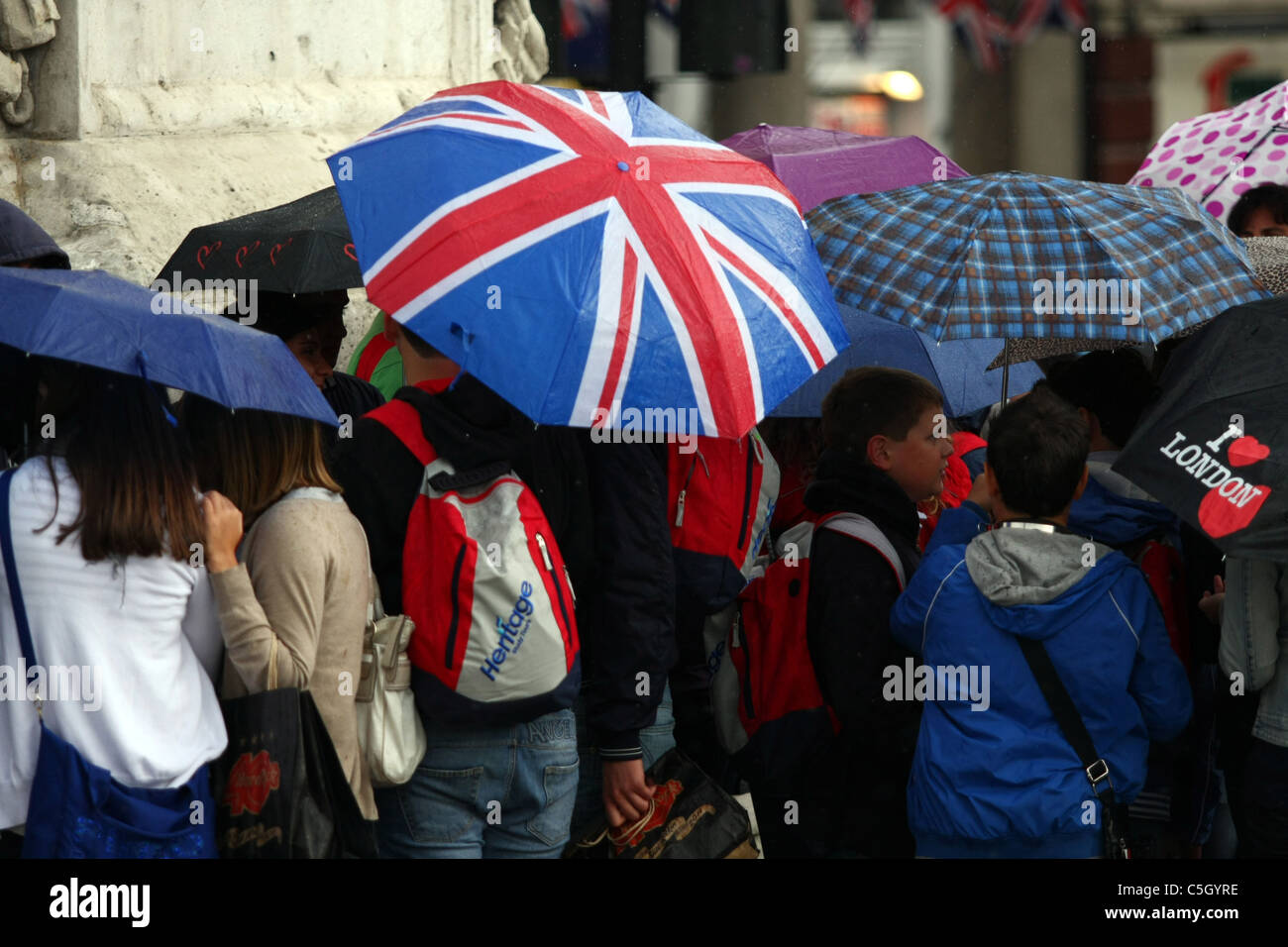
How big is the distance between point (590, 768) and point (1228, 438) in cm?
144

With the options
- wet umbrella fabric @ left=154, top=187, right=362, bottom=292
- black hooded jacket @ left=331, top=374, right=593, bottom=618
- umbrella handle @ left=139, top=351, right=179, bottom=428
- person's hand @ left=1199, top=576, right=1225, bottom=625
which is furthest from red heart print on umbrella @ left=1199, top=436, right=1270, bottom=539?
wet umbrella fabric @ left=154, top=187, right=362, bottom=292

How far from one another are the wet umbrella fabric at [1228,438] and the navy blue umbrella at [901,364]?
47.7 inches

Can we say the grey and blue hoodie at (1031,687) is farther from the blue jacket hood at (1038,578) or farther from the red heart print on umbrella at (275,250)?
the red heart print on umbrella at (275,250)

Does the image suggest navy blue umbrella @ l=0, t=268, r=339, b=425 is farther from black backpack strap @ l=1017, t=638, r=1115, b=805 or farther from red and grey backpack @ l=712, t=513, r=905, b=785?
black backpack strap @ l=1017, t=638, r=1115, b=805

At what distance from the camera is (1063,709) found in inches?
131

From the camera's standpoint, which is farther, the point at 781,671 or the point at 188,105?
the point at 188,105

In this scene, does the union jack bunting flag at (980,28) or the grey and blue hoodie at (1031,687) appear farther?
the union jack bunting flag at (980,28)

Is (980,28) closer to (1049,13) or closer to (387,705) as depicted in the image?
(1049,13)

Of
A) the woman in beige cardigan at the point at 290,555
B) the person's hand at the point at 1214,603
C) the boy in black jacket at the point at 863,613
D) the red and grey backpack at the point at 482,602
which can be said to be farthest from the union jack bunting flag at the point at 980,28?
the woman in beige cardigan at the point at 290,555

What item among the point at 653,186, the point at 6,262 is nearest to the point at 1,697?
the point at 6,262

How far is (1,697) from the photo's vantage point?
2.76m

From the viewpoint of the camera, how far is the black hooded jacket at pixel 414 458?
310cm

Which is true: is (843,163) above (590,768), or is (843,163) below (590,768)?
above

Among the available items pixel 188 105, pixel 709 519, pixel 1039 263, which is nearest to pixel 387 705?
pixel 709 519
